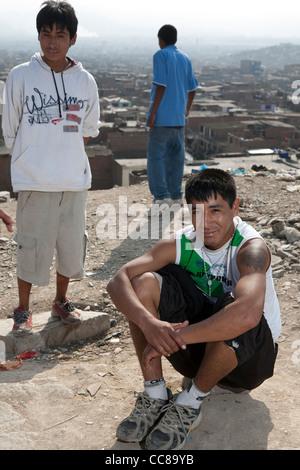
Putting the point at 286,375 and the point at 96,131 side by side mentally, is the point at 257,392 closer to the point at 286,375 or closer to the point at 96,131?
the point at 286,375

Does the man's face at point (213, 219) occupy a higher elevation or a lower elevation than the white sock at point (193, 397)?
higher

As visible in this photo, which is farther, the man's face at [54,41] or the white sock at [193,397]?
the man's face at [54,41]

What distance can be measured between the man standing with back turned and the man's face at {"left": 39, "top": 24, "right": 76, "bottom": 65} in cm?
225

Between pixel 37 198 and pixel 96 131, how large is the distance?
53 centimetres

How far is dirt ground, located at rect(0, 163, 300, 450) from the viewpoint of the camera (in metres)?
2.01

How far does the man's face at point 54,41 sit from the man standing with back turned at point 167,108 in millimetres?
2246

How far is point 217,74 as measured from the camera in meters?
106

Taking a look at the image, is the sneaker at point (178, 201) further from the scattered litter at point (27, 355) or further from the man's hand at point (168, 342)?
the man's hand at point (168, 342)

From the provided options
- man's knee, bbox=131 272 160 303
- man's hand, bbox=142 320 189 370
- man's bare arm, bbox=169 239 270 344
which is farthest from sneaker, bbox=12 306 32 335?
man's bare arm, bbox=169 239 270 344

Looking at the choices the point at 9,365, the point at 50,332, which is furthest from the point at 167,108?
the point at 9,365

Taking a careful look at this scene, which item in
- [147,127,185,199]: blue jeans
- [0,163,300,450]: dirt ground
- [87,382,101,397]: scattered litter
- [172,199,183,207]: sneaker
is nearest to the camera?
[0,163,300,450]: dirt ground

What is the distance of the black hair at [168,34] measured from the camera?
4.86 metres

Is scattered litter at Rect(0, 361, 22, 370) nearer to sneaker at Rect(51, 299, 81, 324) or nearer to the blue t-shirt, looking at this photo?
sneaker at Rect(51, 299, 81, 324)

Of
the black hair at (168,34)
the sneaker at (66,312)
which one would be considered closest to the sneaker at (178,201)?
the black hair at (168,34)
